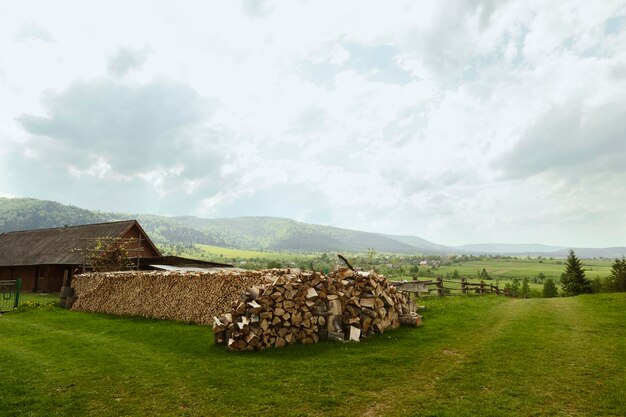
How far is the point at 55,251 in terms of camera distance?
3447 cm

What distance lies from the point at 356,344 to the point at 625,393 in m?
6.10

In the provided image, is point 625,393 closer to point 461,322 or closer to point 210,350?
point 461,322

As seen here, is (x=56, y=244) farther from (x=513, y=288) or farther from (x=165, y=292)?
(x=513, y=288)

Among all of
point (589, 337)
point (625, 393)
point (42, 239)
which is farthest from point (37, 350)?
point (42, 239)

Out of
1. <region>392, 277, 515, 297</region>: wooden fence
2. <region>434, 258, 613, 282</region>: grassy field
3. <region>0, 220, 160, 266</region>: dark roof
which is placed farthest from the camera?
<region>434, 258, 613, 282</region>: grassy field

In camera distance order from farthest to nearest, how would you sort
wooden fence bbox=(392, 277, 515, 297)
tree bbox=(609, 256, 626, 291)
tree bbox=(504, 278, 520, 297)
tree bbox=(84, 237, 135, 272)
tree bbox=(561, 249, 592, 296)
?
tree bbox=(561, 249, 592, 296)
tree bbox=(609, 256, 626, 291)
tree bbox=(504, 278, 520, 297)
tree bbox=(84, 237, 135, 272)
wooden fence bbox=(392, 277, 515, 297)

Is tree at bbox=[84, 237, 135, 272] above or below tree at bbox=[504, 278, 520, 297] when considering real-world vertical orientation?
above

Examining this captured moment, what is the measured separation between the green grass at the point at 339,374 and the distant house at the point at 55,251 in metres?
22.0

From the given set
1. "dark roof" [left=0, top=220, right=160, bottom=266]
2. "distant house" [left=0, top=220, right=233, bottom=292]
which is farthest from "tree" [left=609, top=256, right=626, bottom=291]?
"dark roof" [left=0, top=220, right=160, bottom=266]

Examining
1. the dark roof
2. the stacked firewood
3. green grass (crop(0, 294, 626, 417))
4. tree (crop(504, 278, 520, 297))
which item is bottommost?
tree (crop(504, 278, 520, 297))

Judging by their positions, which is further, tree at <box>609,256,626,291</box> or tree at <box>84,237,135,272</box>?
tree at <box>609,256,626,291</box>

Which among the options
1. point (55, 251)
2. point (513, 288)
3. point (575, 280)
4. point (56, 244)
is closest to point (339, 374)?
point (55, 251)

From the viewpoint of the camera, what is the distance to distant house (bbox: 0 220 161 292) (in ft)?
109

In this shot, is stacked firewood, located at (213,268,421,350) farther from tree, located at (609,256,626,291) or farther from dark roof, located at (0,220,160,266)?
tree, located at (609,256,626,291)
